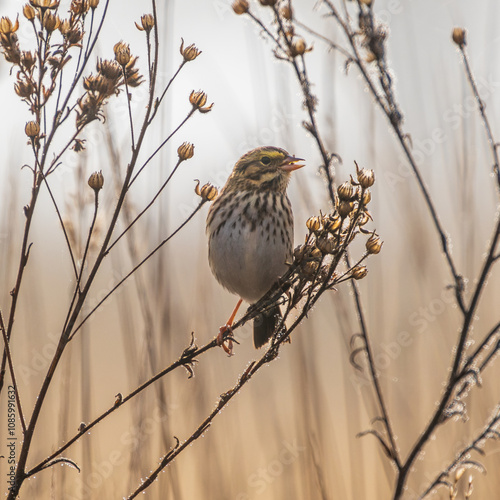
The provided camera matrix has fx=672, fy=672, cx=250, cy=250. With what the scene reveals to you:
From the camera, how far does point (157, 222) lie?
361cm

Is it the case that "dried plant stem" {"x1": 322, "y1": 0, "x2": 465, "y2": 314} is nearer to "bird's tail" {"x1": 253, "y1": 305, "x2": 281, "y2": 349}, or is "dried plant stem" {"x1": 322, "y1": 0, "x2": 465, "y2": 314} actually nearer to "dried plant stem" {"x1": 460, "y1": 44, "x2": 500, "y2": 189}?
"dried plant stem" {"x1": 460, "y1": 44, "x2": 500, "y2": 189}

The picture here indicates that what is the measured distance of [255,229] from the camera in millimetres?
3646

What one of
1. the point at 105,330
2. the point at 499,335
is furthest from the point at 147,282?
the point at 105,330

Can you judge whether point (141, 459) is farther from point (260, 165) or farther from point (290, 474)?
point (260, 165)

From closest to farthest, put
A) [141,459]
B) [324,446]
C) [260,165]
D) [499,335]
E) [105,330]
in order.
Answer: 1. [499,335]
2. [141,459]
3. [324,446]
4. [260,165]
5. [105,330]

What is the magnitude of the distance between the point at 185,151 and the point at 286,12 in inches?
30.9

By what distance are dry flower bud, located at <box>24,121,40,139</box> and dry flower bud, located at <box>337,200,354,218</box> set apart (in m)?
0.89

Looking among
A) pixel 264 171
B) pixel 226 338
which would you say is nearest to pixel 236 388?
pixel 226 338

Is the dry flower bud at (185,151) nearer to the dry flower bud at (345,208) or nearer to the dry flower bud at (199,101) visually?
the dry flower bud at (199,101)

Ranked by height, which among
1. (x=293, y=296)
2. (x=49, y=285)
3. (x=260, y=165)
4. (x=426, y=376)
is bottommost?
(x=293, y=296)

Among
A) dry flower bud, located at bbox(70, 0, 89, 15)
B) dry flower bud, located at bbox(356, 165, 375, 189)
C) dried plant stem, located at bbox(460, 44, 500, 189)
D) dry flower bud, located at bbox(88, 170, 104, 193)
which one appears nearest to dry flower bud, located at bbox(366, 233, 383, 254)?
dry flower bud, located at bbox(356, 165, 375, 189)

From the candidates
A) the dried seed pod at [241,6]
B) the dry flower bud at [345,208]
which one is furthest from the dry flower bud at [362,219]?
the dried seed pod at [241,6]

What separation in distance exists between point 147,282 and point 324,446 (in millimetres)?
1403

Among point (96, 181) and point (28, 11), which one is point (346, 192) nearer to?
point (96, 181)
